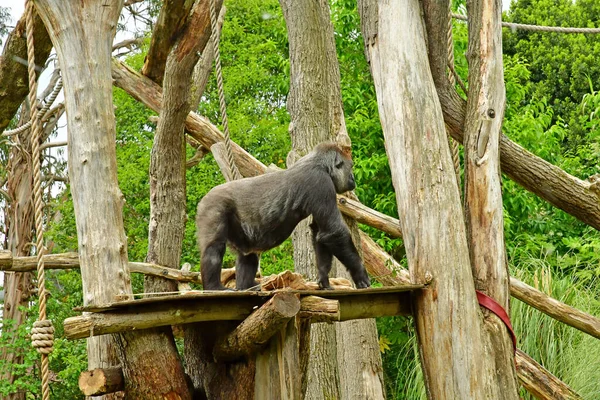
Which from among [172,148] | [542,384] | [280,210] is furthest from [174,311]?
[542,384]

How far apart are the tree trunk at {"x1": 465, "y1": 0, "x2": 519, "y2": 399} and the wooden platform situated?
50 centimetres

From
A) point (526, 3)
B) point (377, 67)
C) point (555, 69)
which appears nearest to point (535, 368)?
point (377, 67)

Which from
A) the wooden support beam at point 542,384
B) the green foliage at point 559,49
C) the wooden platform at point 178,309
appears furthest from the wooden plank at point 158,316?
the green foliage at point 559,49

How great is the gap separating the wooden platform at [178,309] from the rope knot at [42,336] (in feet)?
1.04

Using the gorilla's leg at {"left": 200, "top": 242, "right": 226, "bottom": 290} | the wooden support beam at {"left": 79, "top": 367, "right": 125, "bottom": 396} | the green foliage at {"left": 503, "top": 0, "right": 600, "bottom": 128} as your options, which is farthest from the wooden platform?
the green foliage at {"left": 503, "top": 0, "right": 600, "bottom": 128}

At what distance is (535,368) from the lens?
230 inches

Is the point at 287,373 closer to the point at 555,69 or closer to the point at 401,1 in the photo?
the point at 401,1

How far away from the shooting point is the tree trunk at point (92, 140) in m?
3.59

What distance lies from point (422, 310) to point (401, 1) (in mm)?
1645

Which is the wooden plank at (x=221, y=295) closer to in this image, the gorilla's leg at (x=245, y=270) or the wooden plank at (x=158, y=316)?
the wooden plank at (x=158, y=316)

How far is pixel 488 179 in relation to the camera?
4.25 meters

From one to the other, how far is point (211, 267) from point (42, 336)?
1033 mm

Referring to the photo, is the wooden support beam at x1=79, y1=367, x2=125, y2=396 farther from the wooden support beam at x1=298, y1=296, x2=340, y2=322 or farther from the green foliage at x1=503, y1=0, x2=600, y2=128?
the green foliage at x1=503, y1=0, x2=600, y2=128

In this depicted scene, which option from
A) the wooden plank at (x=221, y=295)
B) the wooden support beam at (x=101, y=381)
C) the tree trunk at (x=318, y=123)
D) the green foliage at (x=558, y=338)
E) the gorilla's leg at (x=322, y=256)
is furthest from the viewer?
the green foliage at (x=558, y=338)
